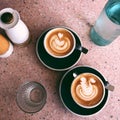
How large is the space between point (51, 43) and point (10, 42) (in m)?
0.13

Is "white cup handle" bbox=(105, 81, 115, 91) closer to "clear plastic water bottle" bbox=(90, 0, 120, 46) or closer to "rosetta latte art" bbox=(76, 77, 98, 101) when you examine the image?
"rosetta latte art" bbox=(76, 77, 98, 101)

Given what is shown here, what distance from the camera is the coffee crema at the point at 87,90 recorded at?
713 millimetres

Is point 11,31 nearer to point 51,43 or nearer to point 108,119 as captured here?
point 51,43

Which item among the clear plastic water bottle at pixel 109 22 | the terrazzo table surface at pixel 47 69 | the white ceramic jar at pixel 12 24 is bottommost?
the terrazzo table surface at pixel 47 69

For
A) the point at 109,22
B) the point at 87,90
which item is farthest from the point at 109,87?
the point at 109,22

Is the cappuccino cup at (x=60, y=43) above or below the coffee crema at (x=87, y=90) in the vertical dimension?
above

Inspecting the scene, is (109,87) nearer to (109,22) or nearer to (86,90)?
(86,90)

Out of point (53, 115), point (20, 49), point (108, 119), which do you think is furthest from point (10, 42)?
point (108, 119)

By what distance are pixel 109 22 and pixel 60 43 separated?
0.15 meters

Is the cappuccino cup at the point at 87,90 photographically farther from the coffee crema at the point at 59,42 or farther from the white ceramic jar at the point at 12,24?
the white ceramic jar at the point at 12,24

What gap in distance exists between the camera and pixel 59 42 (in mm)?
752

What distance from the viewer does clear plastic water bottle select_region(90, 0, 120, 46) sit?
726 mm

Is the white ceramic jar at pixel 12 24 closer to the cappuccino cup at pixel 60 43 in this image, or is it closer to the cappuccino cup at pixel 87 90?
the cappuccino cup at pixel 60 43

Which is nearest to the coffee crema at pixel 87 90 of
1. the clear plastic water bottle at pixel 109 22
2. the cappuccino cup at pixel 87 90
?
the cappuccino cup at pixel 87 90
